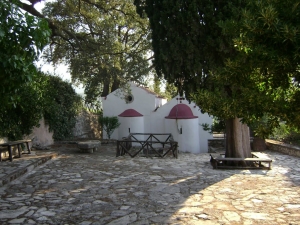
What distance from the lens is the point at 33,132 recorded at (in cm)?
1479

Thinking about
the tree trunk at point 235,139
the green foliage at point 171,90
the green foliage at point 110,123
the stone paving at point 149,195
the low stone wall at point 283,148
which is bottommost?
the stone paving at point 149,195

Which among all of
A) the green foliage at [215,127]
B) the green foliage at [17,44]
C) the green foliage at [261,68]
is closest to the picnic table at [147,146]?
the green foliage at [215,127]

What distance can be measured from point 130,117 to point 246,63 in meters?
15.1

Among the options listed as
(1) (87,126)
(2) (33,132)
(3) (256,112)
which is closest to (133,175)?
(3) (256,112)

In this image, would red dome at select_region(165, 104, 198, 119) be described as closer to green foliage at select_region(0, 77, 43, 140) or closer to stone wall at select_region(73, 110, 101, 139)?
stone wall at select_region(73, 110, 101, 139)

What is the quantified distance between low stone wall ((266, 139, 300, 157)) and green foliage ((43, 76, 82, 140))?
1087 cm

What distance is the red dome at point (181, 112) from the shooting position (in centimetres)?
1716

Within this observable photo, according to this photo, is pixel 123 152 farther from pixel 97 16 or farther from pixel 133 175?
pixel 97 16

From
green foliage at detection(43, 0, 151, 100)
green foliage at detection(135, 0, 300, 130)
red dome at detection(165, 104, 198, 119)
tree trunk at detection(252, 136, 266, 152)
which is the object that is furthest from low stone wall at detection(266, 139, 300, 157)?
green foliage at detection(135, 0, 300, 130)

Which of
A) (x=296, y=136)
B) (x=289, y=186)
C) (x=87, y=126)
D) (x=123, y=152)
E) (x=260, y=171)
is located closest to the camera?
(x=289, y=186)

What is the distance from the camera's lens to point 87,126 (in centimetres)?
2167

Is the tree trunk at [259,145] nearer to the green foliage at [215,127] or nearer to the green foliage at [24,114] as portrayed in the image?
the green foliage at [215,127]

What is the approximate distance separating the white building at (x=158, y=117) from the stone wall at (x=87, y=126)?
49.6 inches

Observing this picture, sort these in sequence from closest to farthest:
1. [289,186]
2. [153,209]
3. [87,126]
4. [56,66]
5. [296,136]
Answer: [153,209]
[289,186]
[296,136]
[56,66]
[87,126]
